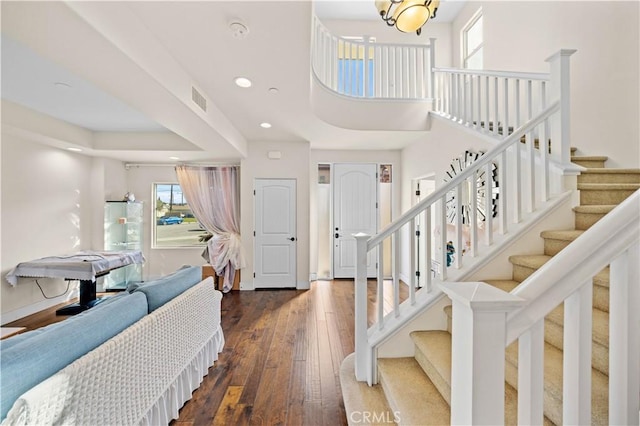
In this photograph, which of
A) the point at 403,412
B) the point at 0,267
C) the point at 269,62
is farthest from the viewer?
the point at 0,267

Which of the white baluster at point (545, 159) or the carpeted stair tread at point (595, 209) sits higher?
the white baluster at point (545, 159)

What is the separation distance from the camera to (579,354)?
2.35 feet

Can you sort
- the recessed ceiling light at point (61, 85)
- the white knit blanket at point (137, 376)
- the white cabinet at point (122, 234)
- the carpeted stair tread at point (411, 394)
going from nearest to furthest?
the white knit blanket at point (137, 376)
the carpeted stair tread at point (411, 394)
the recessed ceiling light at point (61, 85)
the white cabinet at point (122, 234)

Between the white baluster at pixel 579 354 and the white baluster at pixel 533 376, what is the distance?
0.21 feet

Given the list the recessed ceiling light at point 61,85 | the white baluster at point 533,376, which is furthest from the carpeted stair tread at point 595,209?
the recessed ceiling light at point 61,85

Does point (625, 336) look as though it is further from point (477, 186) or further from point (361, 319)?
point (477, 186)

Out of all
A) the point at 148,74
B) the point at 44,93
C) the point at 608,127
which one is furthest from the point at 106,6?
the point at 608,127

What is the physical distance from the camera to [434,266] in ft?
15.0

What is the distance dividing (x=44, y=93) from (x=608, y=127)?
553cm

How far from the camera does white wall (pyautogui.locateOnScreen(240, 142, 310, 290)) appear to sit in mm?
4918

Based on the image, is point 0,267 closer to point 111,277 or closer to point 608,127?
point 111,277

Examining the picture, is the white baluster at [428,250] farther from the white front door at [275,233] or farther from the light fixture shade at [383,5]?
the white front door at [275,233]

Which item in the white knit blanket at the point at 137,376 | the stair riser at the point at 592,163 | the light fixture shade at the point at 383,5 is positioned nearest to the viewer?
the white knit blanket at the point at 137,376

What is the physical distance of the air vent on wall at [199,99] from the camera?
8.80 feet
